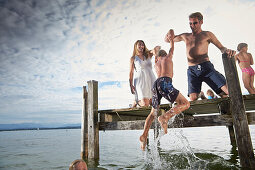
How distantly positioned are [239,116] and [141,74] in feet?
8.85

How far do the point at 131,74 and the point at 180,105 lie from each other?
220 cm

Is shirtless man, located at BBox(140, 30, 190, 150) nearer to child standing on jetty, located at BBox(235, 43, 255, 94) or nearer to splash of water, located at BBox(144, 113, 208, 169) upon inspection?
splash of water, located at BBox(144, 113, 208, 169)

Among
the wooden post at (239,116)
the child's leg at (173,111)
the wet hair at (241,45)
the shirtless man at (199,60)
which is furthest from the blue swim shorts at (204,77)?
the wet hair at (241,45)

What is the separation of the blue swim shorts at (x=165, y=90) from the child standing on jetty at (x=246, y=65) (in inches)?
126

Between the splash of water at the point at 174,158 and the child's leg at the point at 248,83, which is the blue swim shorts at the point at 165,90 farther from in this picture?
the child's leg at the point at 248,83

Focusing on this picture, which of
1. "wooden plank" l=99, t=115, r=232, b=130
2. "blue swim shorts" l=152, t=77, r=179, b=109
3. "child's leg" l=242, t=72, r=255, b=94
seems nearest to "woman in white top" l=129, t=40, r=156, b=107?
"wooden plank" l=99, t=115, r=232, b=130

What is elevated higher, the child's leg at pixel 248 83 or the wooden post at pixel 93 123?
the child's leg at pixel 248 83

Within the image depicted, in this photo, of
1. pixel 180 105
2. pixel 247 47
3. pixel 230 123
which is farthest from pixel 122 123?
pixel 247 47

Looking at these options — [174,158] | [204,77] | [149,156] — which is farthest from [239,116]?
[149,156]

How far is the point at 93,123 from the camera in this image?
6.05 m

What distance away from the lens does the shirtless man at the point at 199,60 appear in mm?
4442

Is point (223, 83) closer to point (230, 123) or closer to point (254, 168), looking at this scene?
point (230, 123)

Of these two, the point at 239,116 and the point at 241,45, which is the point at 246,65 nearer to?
the point at 241,45

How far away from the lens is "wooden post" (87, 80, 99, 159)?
19.6ft
